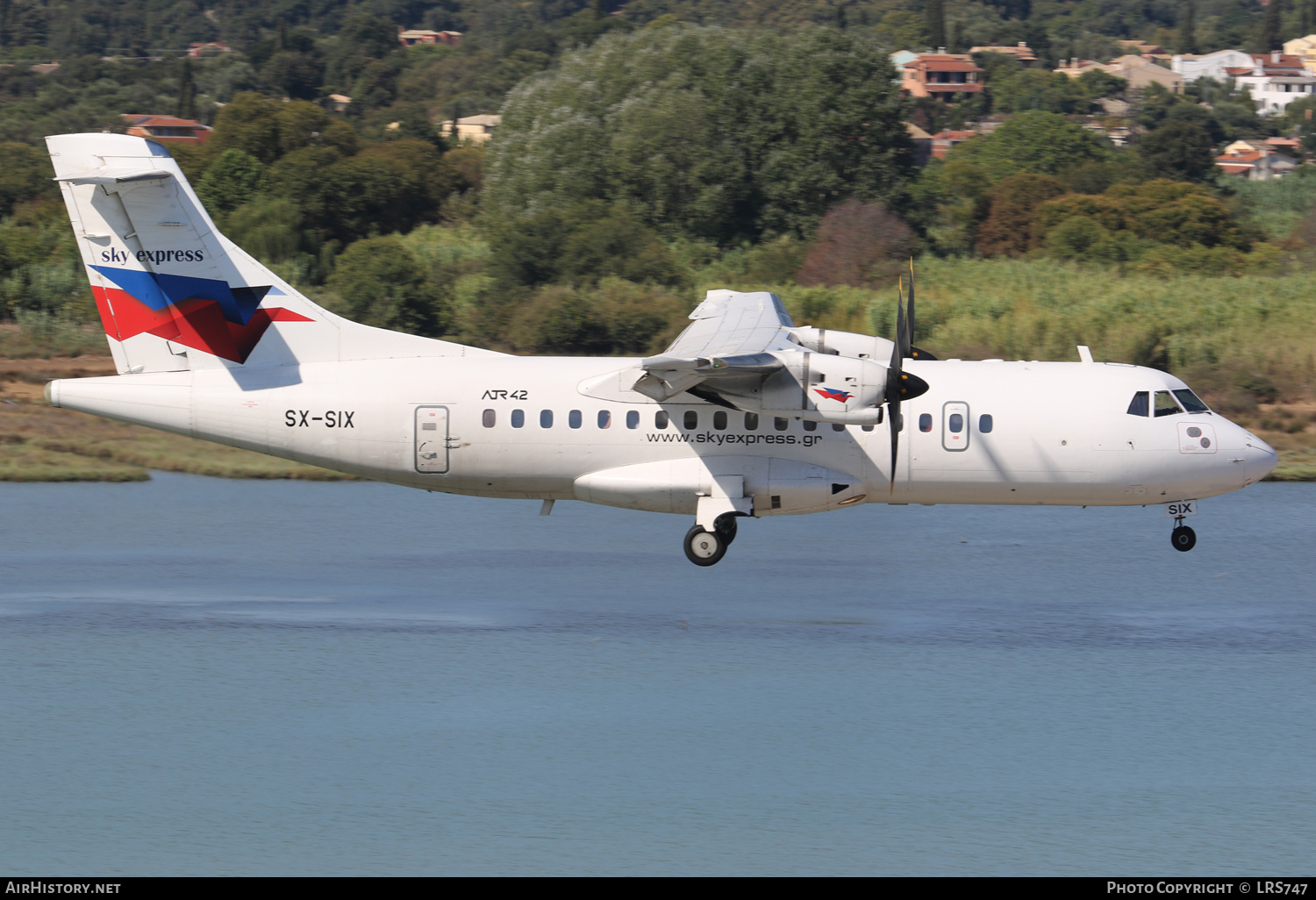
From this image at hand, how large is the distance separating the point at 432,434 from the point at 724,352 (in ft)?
20.3

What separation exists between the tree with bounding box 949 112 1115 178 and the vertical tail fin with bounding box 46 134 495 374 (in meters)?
76.5

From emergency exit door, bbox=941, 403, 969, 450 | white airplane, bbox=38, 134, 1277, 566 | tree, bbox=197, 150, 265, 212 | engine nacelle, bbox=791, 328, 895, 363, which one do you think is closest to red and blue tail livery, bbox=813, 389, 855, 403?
white airplane, bbox=38, 134, 1277, 566

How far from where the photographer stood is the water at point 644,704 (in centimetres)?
2175

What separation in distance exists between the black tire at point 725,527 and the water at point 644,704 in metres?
1.92

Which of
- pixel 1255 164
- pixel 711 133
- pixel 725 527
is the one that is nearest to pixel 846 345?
pixel 725 527

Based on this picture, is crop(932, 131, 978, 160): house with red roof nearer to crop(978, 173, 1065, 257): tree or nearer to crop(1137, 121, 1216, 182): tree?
crop(1137, 121, 1216, 182): tree

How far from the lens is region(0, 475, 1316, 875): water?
71.4 feet

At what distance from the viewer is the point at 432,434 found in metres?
28.3

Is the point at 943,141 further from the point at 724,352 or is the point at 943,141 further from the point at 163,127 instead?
the point at 724,352

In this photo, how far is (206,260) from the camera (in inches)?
1139

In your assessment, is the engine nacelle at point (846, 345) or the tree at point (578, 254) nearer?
the engine nacelle at point (846, 345)

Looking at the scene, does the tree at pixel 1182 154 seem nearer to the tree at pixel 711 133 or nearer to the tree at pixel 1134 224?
the tree at pixel 1134 224

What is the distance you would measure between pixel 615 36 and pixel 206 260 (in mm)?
56782

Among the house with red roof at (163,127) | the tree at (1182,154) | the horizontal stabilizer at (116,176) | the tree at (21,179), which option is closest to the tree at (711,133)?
the tree at (21,179)
